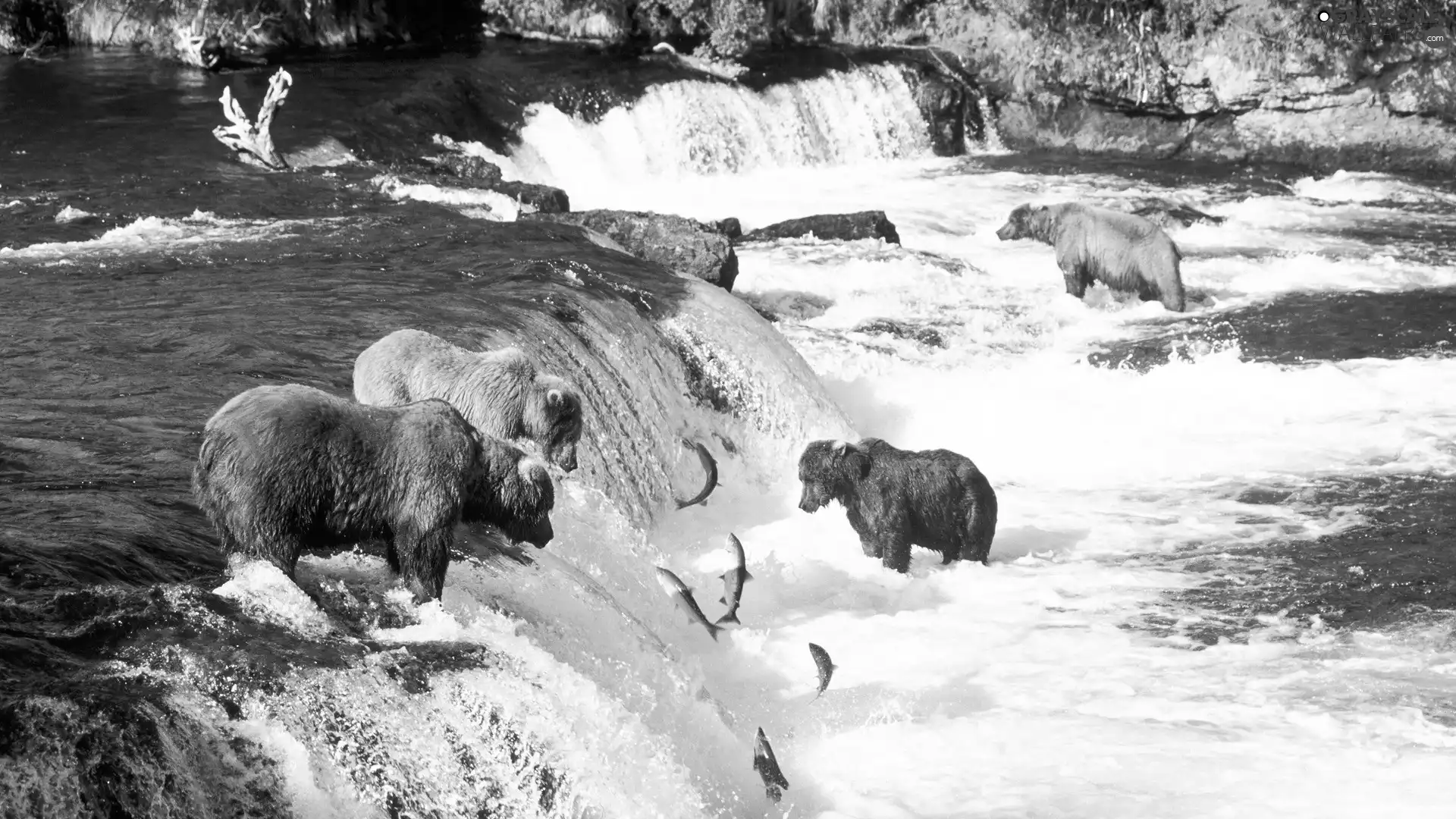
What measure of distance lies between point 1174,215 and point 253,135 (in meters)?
11.6

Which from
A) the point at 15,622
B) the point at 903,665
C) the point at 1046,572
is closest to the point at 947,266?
the point at 1046,572

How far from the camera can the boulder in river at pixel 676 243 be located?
47.4ft

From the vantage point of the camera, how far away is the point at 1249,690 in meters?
7.88

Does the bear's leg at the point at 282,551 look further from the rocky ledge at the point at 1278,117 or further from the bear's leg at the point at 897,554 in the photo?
the rocky ledge at the point at 1278,117

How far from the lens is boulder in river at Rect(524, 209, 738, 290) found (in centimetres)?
1445

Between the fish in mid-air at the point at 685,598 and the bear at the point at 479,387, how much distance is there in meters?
0.92

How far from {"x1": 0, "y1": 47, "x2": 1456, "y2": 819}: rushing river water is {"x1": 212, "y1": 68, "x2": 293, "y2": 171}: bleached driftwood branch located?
335 millimetres

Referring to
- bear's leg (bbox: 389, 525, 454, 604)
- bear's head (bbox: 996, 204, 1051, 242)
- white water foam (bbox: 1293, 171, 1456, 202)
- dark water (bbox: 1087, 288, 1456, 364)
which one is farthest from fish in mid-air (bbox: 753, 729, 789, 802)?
white water foam (bbox: 1293, 171, 1456, 202)

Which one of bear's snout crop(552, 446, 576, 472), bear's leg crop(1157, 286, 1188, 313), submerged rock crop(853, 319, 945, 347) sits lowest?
submerged rock crop(853, 319, 945, 347)

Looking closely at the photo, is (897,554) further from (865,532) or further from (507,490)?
(507,490)

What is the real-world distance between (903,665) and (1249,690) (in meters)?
1.83

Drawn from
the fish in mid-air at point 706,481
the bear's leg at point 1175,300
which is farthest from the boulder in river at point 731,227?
the fish in mid-air at point 706,481

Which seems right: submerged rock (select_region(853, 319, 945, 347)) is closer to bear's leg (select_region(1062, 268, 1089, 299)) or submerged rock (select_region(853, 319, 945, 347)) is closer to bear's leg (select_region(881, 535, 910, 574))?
bear's leg (select_region(1062, 268, 1089, 299))

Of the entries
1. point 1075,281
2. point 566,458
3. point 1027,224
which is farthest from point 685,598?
point 1027,224
